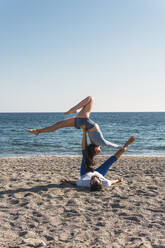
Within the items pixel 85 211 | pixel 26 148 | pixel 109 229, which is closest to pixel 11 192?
pixel 85 211

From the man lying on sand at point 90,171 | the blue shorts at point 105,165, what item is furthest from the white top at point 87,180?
the blue shorts at point 105,165

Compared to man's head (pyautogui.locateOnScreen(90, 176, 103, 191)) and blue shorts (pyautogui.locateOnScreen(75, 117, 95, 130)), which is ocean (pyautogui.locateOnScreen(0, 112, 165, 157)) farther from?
blue shorts (pyautogui.locateOnScreen(75, 117, 95, 130))

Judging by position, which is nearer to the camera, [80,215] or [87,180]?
[80,215]

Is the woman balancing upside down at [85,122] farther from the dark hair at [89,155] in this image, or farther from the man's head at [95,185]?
the man's head at [95,185]

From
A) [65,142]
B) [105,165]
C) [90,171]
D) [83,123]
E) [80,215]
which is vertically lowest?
[65,142]

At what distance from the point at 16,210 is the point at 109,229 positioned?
5.80ft

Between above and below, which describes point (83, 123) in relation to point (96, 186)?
above

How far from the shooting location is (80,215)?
14.5 feet

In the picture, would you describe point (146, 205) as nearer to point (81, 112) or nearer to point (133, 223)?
point (133, 223)

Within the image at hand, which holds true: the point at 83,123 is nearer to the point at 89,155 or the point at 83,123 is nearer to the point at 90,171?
the point at 89,155

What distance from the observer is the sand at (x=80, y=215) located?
352 centimetres

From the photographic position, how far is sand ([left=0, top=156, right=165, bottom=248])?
3.52 m

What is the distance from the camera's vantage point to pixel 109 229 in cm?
388

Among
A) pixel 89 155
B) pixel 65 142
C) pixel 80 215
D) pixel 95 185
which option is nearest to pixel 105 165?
pixel 89 155
